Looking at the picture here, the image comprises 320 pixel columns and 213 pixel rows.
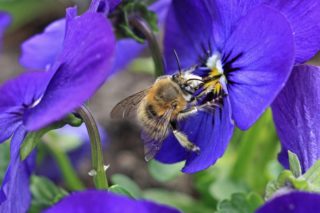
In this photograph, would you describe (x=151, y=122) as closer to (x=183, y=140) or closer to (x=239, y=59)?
(x=183, y=140)

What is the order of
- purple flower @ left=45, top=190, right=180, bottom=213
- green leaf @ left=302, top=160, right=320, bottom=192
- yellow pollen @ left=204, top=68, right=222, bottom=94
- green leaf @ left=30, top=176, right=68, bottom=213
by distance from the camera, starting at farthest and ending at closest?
1. green leaf @ left=30, top=176, right=68, bottom=213
2. yellow pollen @ left=204, top=68, right=222, bottom=94
3. green leaf @ left=302, top=160, right=320, bottom=192
4. purple flower @ left=45, top=190, right=180, bottom=213

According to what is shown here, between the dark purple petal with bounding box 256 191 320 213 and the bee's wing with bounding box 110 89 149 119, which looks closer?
the dark purple petal with bounding box 256 191 320 213

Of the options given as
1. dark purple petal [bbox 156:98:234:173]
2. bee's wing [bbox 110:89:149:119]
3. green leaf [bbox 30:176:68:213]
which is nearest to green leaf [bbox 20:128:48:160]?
bee's wing [bbox 110:89:149:119]

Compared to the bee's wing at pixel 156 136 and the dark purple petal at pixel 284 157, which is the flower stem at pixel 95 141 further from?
the dark purple petal at pixel 284 157

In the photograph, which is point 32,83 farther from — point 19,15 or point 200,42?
point 19,15

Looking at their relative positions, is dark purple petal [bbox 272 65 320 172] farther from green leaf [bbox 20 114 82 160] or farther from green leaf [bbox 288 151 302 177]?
green leaf [bbox 20 114 82 160]

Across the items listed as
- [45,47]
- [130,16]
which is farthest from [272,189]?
[45,47]

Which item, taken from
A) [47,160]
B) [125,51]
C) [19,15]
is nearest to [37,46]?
[125,51]
